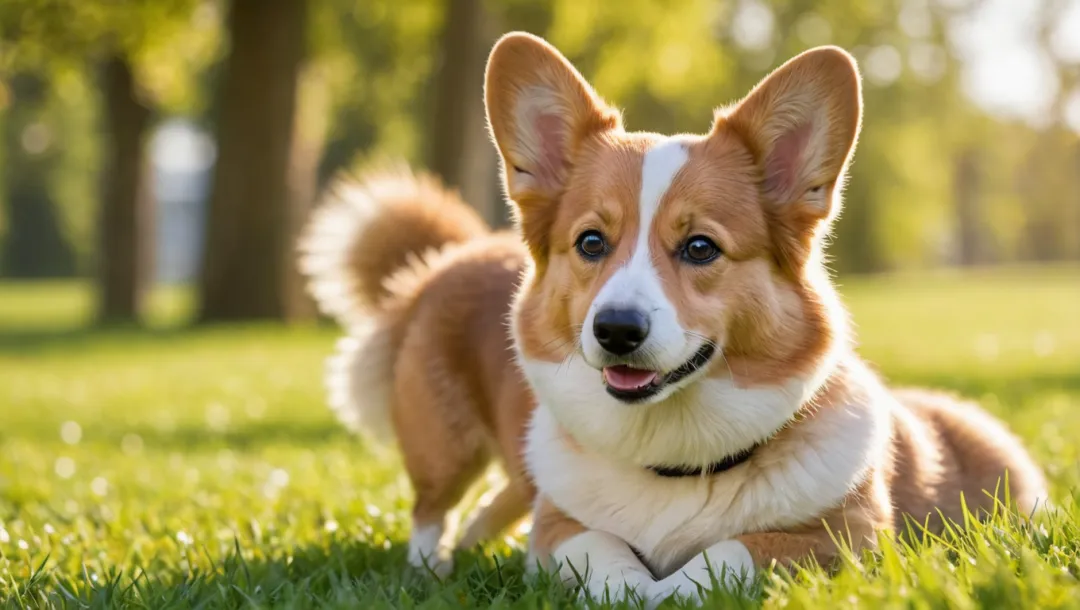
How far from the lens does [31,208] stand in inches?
1868

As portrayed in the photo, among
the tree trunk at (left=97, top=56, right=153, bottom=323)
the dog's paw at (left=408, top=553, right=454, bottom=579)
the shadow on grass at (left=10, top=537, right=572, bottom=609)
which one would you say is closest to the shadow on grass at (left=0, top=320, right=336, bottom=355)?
the tree trunk at (left=97, top=56, right=153, bottom=323)

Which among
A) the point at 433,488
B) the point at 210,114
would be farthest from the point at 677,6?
the point at 433,488

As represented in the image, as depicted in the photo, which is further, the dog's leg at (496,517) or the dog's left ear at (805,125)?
the dog's leg at (496,517)

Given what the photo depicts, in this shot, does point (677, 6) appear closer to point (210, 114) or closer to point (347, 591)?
point (210, 114)

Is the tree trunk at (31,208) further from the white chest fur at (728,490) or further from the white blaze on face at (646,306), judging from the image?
the white blaze on face at (646,306)

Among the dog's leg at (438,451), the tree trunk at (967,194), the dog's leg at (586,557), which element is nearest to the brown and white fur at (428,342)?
the dog's leg at (438,451)

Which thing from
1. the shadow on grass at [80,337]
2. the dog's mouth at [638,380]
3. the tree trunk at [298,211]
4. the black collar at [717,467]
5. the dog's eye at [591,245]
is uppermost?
the dog's eye at [591,245]

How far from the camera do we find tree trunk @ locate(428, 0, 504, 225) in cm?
1551

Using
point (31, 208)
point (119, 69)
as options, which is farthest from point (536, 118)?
point (31, 208)

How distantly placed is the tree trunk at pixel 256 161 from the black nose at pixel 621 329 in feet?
44.3

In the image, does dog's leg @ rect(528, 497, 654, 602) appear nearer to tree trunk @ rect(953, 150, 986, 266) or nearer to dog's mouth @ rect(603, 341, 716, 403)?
dog's mouth @ rect(603, 341, 716, 403)

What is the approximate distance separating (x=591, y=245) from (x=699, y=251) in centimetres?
34

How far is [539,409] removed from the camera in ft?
12.6

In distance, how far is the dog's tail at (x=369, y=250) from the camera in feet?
16.9
